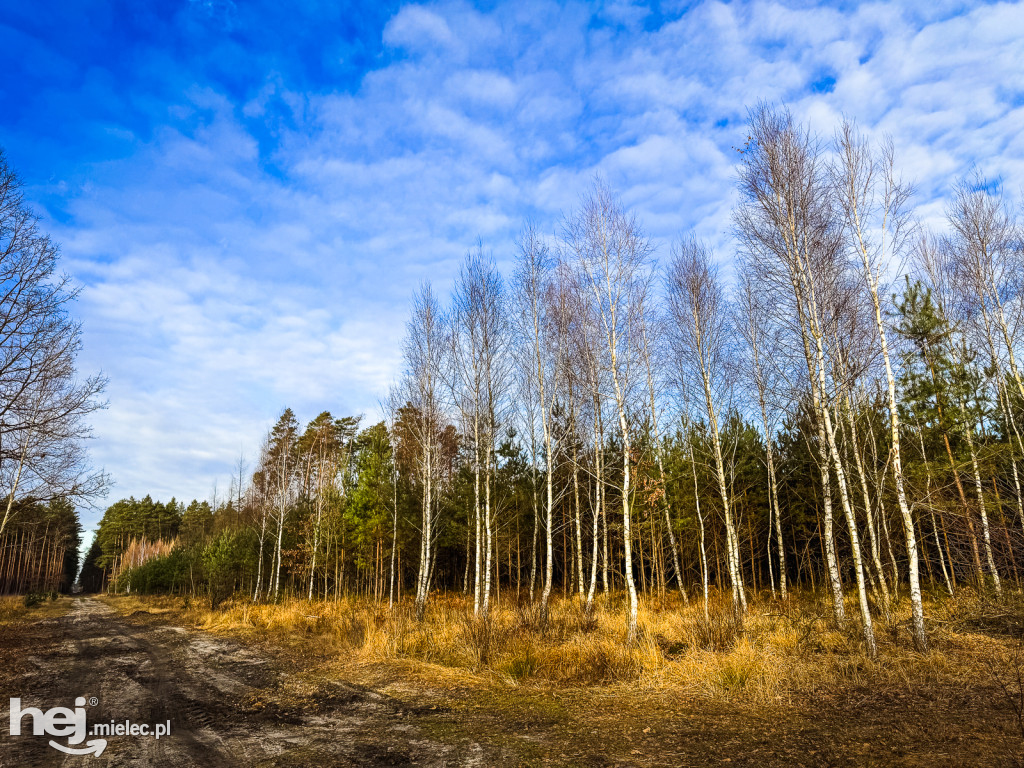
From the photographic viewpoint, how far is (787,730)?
524 cm

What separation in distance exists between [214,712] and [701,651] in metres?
7.27

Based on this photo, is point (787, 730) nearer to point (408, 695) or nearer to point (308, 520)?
point (408, 695)

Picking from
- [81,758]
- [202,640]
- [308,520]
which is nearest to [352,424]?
[308,520]

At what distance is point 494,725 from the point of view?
19.3ft

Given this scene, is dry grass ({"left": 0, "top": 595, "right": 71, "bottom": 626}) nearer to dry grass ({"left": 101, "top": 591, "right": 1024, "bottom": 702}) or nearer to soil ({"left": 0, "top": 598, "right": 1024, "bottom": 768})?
dry grass ({"left": 101, "top": 591, "right": 1024, "bottom": 702})

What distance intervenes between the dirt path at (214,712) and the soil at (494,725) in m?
0.03

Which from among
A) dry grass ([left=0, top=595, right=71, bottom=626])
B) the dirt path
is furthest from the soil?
dry grass ([left=0, top=595, right=71, bottom=626])

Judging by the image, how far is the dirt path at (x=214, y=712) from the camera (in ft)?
16.1

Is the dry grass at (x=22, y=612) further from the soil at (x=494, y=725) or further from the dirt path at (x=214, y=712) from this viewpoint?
the soil at (x=494, y=725)

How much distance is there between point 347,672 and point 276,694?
5.87 ft

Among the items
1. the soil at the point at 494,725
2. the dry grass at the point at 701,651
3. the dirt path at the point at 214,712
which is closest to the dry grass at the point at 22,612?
the dirt path at the point at 214,712

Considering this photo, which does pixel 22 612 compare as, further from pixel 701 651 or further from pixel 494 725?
pixel 701 651

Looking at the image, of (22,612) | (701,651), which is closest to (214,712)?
(701,651)

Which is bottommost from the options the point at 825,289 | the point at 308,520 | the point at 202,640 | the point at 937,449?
A: the point at 202,640
